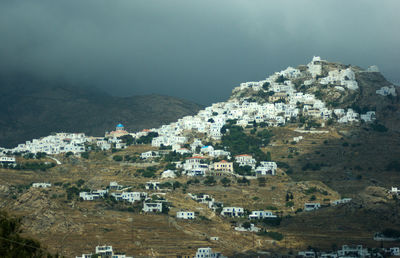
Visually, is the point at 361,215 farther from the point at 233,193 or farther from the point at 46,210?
the point at 46,210

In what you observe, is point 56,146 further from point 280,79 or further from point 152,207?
point 280,79

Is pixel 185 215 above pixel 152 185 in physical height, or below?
below

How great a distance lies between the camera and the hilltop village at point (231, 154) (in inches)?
3873

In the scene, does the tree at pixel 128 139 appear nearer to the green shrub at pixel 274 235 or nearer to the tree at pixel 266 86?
the tree at pixel 266 86

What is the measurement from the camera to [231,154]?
122m

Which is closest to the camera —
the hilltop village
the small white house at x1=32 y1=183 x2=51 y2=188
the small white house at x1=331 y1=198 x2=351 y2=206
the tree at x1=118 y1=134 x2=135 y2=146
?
the hilltop village

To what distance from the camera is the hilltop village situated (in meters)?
98.4

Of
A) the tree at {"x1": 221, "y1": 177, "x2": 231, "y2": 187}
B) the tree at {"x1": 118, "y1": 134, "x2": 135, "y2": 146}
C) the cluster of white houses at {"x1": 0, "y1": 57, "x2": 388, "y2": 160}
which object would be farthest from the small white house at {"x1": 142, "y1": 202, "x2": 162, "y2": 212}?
the tree at {"x1": 118, "y1": 134, "x2": 135, "y2": 146}

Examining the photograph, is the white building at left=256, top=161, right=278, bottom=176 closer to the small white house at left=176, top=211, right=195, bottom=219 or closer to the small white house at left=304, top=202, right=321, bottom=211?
the small white house at left=304, top=202, right=321, bottom=211

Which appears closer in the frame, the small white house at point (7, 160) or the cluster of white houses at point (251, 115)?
the small white house at point (7, 160)

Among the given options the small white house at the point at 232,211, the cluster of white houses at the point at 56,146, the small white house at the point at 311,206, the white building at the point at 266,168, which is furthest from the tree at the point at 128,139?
the small white house at the point at 311,206

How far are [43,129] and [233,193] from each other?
317 ft

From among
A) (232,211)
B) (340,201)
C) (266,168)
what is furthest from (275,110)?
(232,211)

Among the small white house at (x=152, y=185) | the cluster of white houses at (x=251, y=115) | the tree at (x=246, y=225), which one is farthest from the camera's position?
the cluster of white houses at (x=251, y=115)
